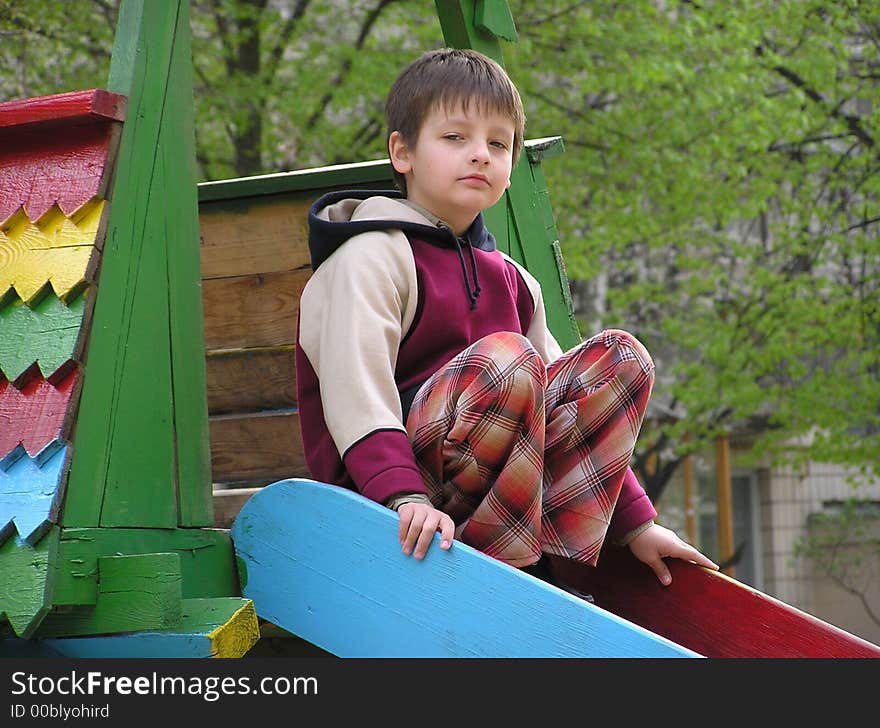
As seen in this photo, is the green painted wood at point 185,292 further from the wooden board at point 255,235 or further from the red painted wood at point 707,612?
the wooden board at point 255,235

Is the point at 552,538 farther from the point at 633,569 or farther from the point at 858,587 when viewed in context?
the point at 858,587

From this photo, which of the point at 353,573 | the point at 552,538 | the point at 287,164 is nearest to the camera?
the point at 353,573

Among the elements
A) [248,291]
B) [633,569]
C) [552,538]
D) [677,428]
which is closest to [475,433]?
[552,538]

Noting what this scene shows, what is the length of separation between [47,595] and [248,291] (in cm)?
175

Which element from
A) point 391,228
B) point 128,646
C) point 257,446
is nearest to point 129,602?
point 128,646

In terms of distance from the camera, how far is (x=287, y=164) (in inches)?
382

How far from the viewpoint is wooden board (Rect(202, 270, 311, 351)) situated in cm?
335

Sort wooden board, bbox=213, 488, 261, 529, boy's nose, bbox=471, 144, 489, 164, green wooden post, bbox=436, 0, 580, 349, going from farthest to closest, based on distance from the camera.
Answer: green wooden post, bbox=436, 0, 580, 349
wooden board, bbox=213, 488, 261, 529
boy's nose, bbox=471, 144, 489, 164

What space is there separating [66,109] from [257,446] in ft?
5.14

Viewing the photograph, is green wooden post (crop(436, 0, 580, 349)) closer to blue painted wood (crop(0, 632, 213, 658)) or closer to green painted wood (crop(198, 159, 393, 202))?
green painted wood (crop(198, 159, 393, 202))

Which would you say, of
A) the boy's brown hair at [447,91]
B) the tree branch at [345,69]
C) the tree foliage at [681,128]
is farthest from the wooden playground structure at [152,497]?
the tree branch at [345,69]

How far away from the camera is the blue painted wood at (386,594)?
5.90 feet

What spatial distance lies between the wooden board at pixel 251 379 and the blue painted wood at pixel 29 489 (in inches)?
60.2

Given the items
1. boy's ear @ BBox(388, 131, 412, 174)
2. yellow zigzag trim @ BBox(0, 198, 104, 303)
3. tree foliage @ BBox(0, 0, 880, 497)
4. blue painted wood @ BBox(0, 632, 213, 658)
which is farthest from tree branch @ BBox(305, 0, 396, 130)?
blue painted wood @ BBox(0, 632, 213, 658)
